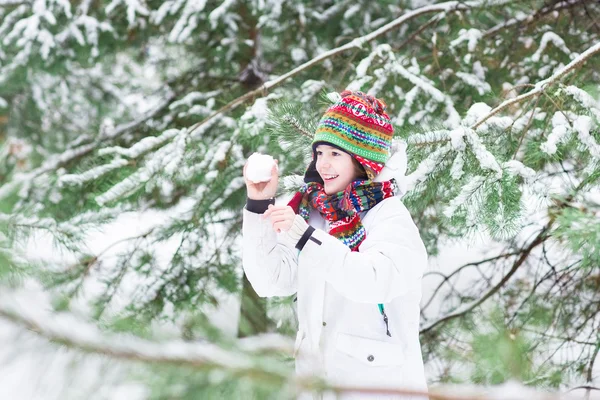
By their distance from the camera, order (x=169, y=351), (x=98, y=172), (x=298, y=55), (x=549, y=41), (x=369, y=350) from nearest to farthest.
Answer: (x=169, y=351) < (x=369, y=350) < (x=98, y=172) < (x=549, y=41) < (x=298, y=55)

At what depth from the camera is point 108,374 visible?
90 cm

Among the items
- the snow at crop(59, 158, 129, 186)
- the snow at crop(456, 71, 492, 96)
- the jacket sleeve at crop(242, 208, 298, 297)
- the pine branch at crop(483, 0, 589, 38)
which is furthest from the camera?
the pine branch at crop(483, 0, 589, 38)

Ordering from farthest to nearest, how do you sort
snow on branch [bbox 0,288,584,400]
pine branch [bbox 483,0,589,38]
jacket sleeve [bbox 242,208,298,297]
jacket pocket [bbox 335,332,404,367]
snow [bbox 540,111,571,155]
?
1. pine branch [bbox 483,0,589,38]
2. snow [bbox 540,111,571,155]
3. jacket sleeve [bbox 242,208,298,297]
4. jacket pocket [bbox 335,332,404,367]
5. snow on branch [bbox 0,288,584,400]

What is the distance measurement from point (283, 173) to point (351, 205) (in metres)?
1.18

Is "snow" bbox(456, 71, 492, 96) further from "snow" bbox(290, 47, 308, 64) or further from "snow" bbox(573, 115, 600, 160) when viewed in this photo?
"snow" bbox(290, 47, 308, 64)

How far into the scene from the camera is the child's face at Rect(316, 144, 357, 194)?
2016mm

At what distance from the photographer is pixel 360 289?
1726mm

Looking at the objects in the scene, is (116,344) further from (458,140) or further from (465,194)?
(458,140)

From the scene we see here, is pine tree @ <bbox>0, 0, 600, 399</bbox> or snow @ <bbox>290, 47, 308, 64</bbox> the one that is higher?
snow @ <bbox>290, 47, 308, 64</bbox>

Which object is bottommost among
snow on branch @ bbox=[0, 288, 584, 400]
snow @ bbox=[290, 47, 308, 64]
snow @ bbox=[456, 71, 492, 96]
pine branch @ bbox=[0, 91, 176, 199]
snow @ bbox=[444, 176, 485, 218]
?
snow on branch @ bbox=[0, 288, 584, 400]

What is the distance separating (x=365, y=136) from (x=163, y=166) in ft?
4.67

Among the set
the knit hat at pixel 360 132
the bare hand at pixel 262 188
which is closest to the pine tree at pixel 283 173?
the knit hat at pixel 360 132

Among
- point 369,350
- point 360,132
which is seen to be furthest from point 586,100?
point 369,350

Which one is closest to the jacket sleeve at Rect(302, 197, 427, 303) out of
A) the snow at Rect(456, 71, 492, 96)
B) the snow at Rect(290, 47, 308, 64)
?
Result: the snow at Rect(456, 71, 492, 96)
